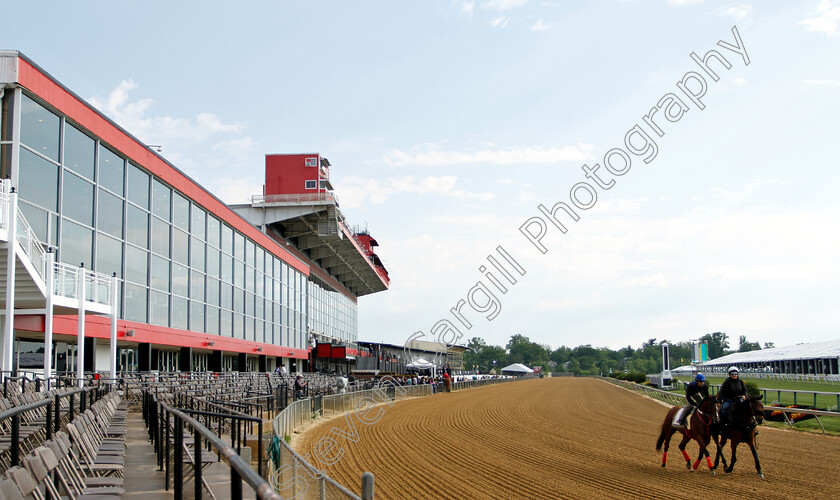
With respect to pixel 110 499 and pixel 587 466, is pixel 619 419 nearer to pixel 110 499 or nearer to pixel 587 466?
pixel 587 466

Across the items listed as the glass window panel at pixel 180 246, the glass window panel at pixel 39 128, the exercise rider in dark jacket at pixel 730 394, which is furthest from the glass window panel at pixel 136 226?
the exercise rider in dark jacket at pixel 730 394

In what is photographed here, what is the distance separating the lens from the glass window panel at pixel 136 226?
27578 mm

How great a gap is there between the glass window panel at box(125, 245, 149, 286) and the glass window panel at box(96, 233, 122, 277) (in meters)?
0.57

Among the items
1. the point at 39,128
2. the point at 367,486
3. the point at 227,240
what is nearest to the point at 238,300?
the point at 227,240

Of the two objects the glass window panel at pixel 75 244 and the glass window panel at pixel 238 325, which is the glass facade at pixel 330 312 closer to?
the glass window panel at pixel 238 325

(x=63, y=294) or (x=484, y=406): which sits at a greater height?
(x=63, y=294)

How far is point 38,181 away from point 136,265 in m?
7.01

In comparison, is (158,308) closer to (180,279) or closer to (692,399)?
(180,279)

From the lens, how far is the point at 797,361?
80.1 m

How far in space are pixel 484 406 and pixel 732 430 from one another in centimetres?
2017

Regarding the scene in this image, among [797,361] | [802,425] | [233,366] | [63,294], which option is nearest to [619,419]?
[802,425]

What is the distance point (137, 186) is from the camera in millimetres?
28625

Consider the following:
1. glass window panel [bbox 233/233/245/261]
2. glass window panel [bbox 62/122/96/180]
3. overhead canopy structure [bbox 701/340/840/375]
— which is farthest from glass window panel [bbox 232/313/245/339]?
overhead canopy structure [bbox 701/340/840/375]

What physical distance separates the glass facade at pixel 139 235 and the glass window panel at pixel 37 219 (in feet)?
0.10
